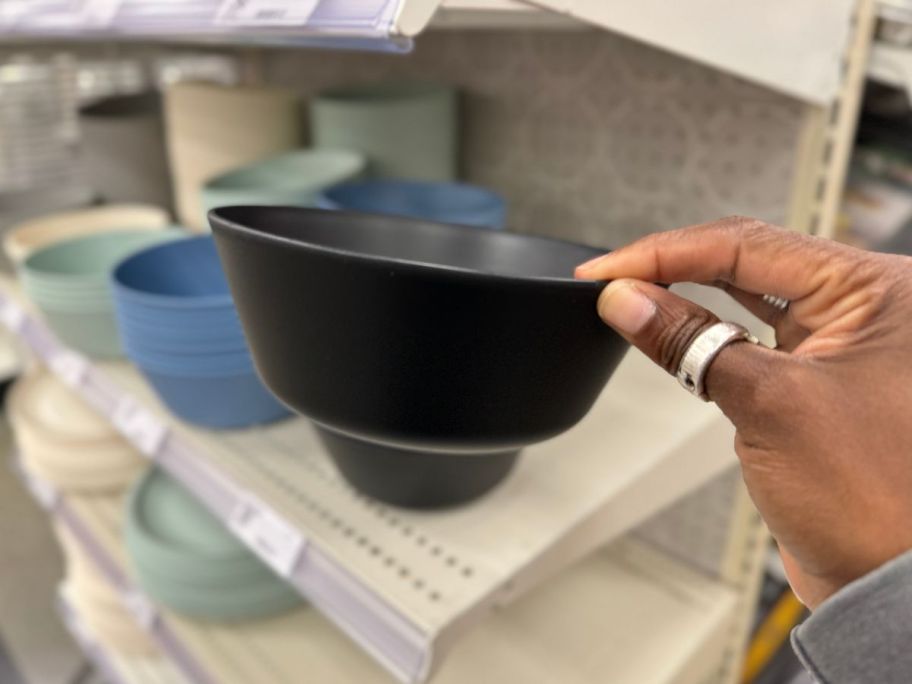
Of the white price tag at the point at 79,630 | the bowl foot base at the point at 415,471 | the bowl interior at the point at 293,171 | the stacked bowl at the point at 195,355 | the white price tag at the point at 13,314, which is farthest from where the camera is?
the white price tag at the point at 79,630

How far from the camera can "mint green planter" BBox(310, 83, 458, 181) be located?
840 millimetres

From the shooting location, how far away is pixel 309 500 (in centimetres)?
58

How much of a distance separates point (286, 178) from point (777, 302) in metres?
0.65

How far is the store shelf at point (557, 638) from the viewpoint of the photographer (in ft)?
2.43

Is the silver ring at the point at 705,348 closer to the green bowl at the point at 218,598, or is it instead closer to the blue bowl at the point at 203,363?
the blue bowl at the point at 203,363

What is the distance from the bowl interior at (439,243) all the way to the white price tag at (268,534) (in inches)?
8.7

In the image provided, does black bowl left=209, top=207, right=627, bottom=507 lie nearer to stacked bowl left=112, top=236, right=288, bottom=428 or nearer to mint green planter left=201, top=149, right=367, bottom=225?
stacked bowl left=112, top=236, right=288, bottom=428

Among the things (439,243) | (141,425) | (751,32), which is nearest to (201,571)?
(141,425)

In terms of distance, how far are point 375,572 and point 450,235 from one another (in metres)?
0.24

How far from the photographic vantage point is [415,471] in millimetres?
510

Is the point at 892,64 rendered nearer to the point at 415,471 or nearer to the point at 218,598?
the point at 415,471

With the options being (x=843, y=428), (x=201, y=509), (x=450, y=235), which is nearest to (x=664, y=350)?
(x=843, y=428)

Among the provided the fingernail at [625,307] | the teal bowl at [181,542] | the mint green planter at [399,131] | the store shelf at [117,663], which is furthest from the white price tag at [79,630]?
the fingernail at [625,307]

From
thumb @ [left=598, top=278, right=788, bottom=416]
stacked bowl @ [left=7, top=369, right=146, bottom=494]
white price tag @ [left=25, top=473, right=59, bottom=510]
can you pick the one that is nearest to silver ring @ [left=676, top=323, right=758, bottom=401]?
thumb @ [left=598, top=278, right=788, bottom=416]
